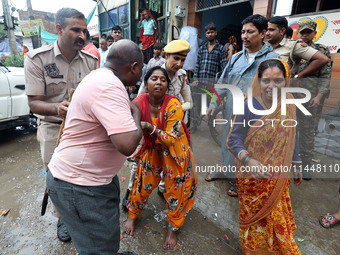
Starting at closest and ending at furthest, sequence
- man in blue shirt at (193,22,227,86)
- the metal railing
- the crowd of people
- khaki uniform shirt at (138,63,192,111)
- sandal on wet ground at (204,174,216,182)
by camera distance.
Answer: the crowd of people, khaki uniform shirt at (138,63,192,111), sandal on wet ground at (204,174,216,182), man in blue shirt at (193,22,227,86), the metal railing

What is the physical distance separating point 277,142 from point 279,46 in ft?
6.38

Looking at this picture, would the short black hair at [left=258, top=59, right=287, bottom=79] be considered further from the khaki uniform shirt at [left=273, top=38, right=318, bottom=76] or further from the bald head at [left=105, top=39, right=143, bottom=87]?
the khaki uniform shirt at [left=273, top=38, right=318, bottom=76]

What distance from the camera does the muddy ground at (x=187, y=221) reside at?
2.03 m

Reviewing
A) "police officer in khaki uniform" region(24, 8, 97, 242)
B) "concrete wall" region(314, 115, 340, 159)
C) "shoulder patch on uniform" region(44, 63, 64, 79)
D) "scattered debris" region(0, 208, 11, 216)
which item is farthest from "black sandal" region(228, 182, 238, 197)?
"scattered debris" region(0, 208, 11, 216)

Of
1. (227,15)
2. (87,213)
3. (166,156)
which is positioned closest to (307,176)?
(166,156)

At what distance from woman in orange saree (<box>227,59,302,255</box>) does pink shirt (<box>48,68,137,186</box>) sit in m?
1.05

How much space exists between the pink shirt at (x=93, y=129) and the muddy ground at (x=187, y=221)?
1210 mm

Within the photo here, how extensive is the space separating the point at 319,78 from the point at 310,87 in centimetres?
17

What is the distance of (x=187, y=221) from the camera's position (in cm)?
238

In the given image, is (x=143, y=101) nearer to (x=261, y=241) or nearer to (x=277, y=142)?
(x=277, y=142)

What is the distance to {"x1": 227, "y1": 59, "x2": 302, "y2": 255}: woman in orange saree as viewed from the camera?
1581 mm

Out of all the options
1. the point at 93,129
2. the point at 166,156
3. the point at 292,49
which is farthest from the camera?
the point at 292,49

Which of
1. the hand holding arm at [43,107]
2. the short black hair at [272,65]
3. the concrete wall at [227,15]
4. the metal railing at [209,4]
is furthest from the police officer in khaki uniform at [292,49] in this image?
the concrete wall at [227,15]

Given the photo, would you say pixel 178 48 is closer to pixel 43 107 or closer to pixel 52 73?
pixel 52 73
